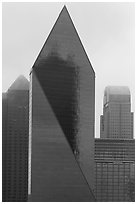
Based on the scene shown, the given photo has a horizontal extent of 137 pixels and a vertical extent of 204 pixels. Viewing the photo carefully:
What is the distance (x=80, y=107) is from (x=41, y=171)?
8.70 meters

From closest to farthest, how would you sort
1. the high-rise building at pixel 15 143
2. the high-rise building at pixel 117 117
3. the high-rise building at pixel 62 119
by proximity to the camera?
the high-rise building at pixel 62 119
the high-rise building at pixel 15 143
the high-rise building at pixel 117 117

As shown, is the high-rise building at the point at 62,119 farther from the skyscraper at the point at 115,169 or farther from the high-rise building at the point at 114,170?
the high-rise building at the point at 114,170

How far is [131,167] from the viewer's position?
90.8m

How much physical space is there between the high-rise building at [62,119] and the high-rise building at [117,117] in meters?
76.1

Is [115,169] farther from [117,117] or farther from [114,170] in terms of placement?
[117,117]

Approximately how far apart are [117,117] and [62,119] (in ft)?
272

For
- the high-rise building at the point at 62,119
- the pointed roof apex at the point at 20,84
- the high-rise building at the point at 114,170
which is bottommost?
the high-rise building at the point at 114,170

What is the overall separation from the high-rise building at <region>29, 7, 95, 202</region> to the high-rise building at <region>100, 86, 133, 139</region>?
76076mm

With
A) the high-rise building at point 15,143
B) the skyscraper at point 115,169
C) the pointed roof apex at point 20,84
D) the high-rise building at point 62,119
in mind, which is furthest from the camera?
the pointed roof apex at point 20,84

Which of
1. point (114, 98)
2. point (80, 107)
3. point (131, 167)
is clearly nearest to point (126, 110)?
point (114, 98)

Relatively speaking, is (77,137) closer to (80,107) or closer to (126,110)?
(80,107)

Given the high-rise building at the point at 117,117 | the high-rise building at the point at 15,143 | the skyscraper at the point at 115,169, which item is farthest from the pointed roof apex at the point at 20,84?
the high-rise building at the point at 117,117

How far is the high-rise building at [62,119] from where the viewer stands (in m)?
41.9

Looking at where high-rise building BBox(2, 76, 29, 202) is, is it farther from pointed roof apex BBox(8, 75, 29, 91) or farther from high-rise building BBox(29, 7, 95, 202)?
high-rise building BBox(29, 7, 95, 202)
